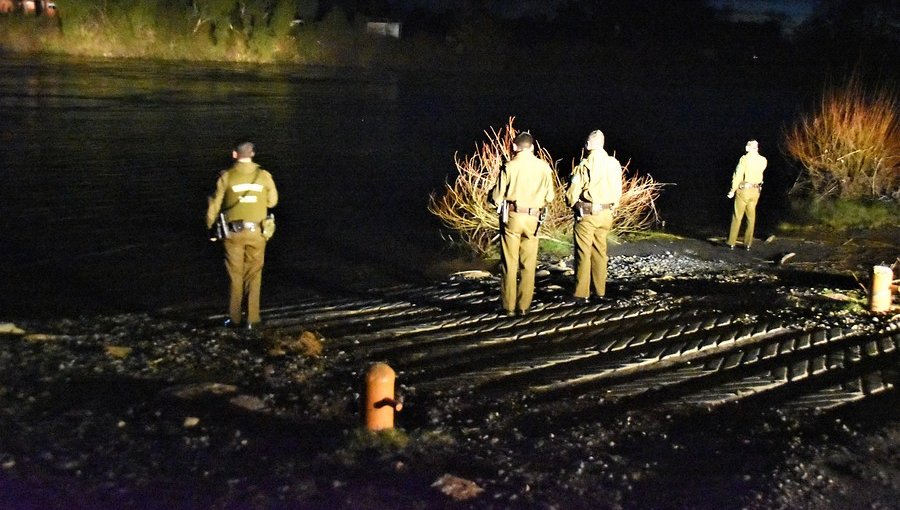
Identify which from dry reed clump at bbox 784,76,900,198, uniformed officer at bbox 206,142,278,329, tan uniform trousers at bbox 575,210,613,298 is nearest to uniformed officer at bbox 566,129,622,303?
tan uniform trousers at bbox 575,210,613,298

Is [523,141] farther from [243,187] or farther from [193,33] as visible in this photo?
[193,33]

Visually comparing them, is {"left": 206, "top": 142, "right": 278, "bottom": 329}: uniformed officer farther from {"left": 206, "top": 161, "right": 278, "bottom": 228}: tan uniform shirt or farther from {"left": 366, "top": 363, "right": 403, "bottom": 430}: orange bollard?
{"left": 366, "top": 363, "right": 403, "bottom": 430}: orange bollard

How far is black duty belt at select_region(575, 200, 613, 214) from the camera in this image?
1041 centimetres

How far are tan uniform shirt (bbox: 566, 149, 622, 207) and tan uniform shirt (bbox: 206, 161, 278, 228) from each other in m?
3.33

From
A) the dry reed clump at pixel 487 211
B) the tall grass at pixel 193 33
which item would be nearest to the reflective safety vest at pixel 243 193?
the dry reed clump at pixel 487 211

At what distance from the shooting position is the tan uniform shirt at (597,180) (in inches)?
404

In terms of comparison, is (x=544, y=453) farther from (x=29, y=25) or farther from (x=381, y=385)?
(x=29, y=25)

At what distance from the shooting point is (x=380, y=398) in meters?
6.66

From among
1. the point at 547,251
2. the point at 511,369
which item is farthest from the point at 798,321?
the point at 547,251

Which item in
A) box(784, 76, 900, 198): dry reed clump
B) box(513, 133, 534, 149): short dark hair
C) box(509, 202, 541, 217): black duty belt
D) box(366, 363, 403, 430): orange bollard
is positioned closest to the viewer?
box(366, 363, 403, 430): orange bollard

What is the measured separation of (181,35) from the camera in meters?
75.9

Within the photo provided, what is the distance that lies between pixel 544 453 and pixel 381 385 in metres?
1.20

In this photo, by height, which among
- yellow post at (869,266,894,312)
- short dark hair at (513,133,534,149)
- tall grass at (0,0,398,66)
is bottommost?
yellow post at (869,266,894,312)

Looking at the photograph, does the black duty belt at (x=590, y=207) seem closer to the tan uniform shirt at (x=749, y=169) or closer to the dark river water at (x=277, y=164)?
the dark river water at (x=277, y=164)
